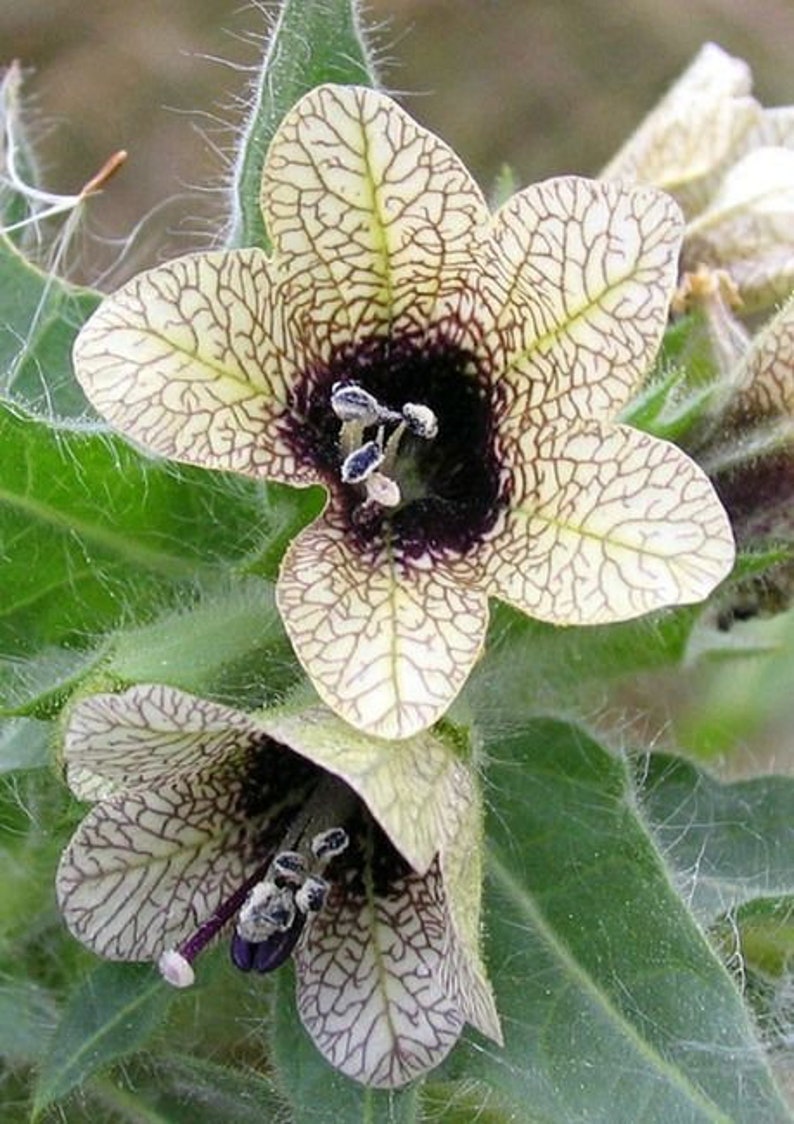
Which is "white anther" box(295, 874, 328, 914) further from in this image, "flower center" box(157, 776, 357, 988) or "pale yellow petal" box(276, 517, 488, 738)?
"pale yellow petal" box(276, 517, 488, 738)

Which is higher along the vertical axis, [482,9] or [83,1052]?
[83,1052]

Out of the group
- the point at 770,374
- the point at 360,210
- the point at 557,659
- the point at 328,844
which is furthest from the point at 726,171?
the point at 328,844

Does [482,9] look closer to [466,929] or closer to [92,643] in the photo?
[92,643]

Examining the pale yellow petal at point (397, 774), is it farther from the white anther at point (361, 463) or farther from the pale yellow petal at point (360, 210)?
the pale yellow petal at point (360, 210)

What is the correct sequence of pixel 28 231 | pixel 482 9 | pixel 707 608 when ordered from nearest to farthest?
pixel 707 608 < pixel 28 231 < pixel 482 9

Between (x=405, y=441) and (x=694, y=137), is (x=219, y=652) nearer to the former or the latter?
(x=405, y=441)

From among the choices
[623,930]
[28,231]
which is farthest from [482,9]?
[623,930]

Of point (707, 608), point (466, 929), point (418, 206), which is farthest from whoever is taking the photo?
point (707, 608)
